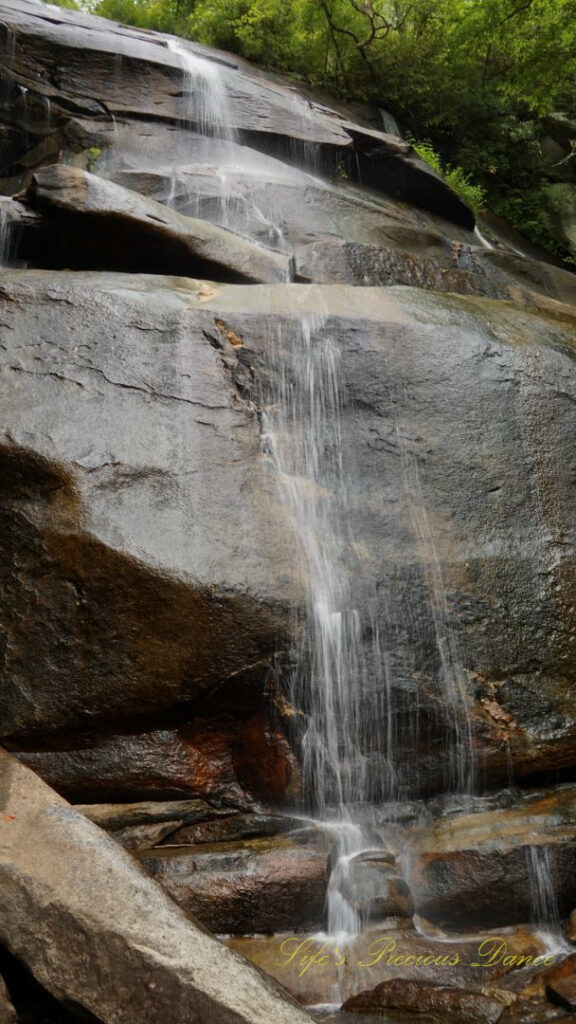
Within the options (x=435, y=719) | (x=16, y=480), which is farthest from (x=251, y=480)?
(x=435, y=719)

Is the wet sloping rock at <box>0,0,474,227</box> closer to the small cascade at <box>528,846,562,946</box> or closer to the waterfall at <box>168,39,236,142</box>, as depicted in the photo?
the waterfall at <box>168,39,236,142</box>

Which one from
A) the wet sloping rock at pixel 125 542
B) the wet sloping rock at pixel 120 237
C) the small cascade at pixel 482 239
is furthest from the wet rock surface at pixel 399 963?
the small cascade at pixel 482 239

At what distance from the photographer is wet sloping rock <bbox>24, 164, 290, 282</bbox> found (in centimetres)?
778

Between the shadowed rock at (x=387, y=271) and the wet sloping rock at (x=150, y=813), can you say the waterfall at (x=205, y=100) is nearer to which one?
the shadowed rock at (x=387, y=271)

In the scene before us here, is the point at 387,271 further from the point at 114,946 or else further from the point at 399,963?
the point at 114,946

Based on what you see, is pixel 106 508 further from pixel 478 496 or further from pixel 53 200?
pixel 53 200

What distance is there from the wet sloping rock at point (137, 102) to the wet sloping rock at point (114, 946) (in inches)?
388

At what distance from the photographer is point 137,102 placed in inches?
470

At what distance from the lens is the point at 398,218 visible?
11.3 m

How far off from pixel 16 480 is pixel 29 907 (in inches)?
107

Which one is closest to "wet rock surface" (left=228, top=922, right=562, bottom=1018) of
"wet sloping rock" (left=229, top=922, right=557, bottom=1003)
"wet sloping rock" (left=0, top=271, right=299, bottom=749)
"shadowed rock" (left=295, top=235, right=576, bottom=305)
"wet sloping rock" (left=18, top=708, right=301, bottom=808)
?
"wet sloping rock" (left=229, top=922, right=557, bottom=1003)

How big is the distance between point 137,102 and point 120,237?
17.4 feet

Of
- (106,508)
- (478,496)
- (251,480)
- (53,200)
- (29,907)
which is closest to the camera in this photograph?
(29,907)

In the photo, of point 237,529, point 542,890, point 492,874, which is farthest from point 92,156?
point 542,890
